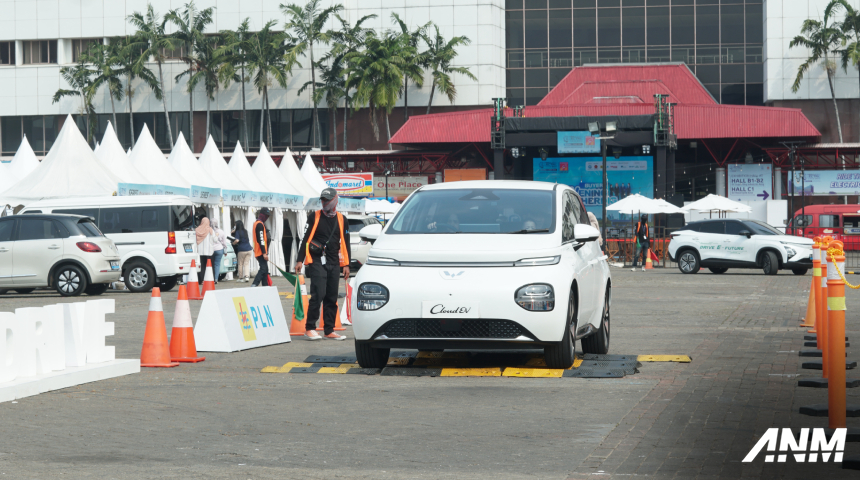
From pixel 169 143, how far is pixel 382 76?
17.3 m

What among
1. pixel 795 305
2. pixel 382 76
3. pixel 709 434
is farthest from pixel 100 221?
pixel 382 76

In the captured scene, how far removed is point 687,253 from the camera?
31.9 metres

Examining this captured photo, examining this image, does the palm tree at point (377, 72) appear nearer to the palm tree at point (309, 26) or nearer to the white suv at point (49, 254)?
the palm tree at point (309, 26)

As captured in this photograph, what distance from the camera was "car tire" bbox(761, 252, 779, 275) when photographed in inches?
1188

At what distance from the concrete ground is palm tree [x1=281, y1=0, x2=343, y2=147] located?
5401 centimetres

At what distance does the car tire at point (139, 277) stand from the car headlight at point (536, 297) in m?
15.9

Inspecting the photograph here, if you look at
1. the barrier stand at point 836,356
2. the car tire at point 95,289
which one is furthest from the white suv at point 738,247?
the barrier stand at point 836,356

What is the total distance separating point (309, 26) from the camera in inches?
2576

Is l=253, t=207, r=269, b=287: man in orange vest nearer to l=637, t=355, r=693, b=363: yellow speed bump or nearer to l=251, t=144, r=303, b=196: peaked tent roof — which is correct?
l=637, t=355, r=693, b=363: yellow speed bump

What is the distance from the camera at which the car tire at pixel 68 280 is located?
21.9 metres

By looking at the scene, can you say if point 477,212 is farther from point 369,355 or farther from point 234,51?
point 234,51

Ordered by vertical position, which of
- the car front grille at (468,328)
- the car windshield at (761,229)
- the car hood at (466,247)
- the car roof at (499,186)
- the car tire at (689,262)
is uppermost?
the car roof at (499,186)

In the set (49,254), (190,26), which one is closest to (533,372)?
(49,254)

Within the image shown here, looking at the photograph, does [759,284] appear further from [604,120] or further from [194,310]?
[604,120]
